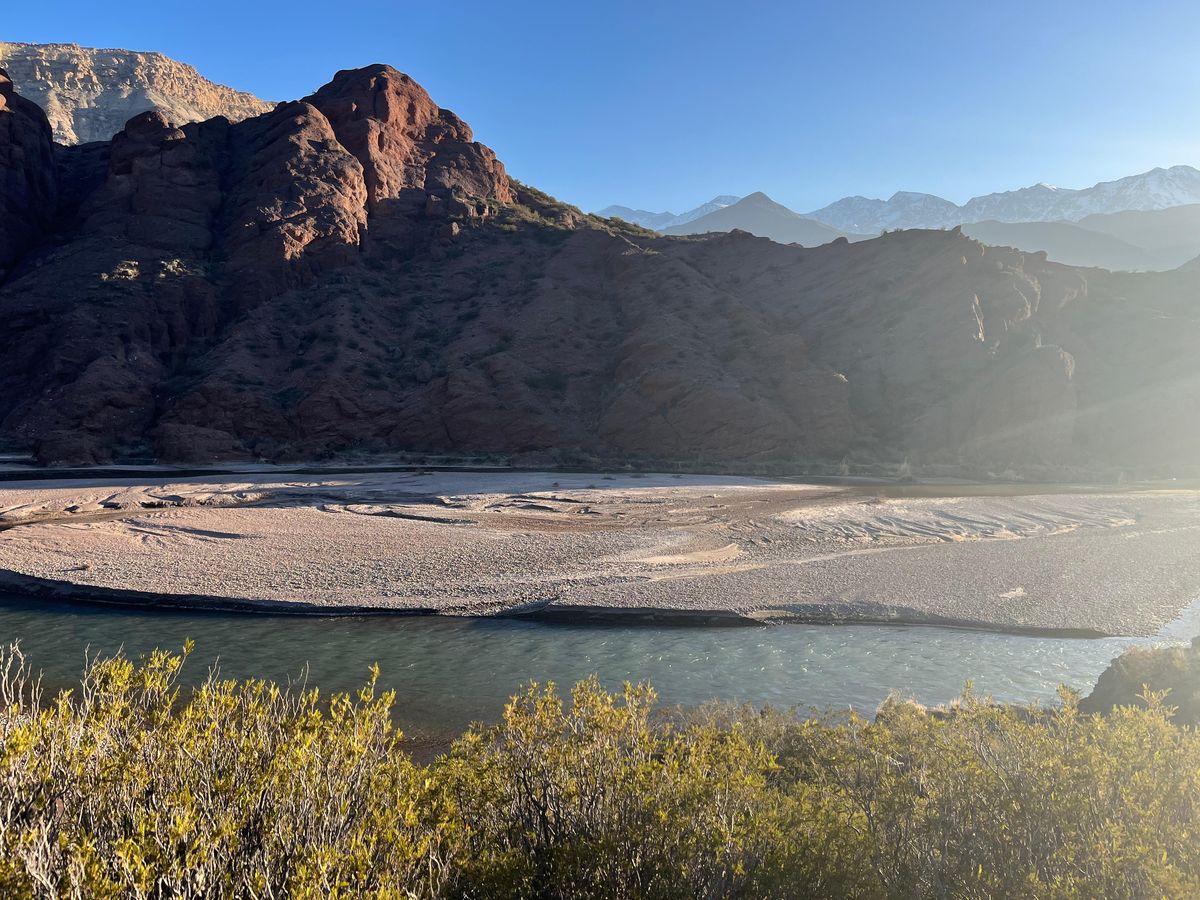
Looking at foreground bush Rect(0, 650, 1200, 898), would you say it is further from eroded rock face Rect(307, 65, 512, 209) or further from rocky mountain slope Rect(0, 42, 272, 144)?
rocky mountain slope Rect(0, 42, 272, 144)

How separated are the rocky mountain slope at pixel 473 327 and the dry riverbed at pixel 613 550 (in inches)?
484

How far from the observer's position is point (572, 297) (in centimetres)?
5550

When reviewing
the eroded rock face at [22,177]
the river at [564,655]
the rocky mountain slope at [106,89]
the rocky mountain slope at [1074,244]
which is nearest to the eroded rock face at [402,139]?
the eroded rock face at [22,177]

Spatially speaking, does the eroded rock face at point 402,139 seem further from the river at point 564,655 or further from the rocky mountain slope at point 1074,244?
the rocky mountain slope at point 1074,244

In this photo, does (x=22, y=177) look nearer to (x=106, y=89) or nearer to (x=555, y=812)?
(x=555, y=812)

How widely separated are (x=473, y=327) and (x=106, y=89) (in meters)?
120

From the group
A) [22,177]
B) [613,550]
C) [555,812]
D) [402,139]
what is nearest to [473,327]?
[402,139]

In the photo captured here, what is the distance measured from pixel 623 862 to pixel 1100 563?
1950 cm

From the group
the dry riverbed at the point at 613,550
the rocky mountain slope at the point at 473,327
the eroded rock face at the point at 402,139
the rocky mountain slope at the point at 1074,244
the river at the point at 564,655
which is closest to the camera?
the river at the point at 564,655

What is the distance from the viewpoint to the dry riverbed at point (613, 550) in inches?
608

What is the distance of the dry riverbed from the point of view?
1545 cm

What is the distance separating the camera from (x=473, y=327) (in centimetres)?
5216

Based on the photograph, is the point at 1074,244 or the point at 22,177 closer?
the point at 22,177

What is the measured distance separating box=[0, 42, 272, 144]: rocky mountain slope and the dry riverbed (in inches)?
4529
